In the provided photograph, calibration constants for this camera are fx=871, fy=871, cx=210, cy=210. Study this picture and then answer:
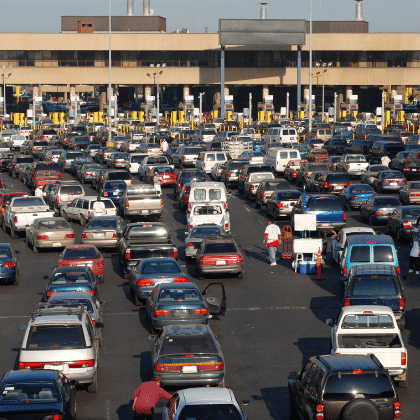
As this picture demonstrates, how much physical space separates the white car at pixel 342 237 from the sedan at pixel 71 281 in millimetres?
8795

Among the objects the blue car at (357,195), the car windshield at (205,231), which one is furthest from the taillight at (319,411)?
the blue car at (357,195)

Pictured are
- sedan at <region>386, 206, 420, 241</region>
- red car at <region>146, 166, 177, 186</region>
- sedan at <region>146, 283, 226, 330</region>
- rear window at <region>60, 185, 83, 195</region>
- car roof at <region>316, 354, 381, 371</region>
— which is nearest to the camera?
car roof at <region>316, 354, 381, 371</region>

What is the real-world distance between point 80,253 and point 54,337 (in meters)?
10.4

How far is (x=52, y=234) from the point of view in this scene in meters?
31.4

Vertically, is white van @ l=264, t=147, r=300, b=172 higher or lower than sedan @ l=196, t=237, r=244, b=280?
higher

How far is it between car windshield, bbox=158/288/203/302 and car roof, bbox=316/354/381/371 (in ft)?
22.2

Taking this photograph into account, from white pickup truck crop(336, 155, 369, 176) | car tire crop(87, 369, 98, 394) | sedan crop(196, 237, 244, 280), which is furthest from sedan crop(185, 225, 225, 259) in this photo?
white pickup truck crop(336, 155, 369, 176)

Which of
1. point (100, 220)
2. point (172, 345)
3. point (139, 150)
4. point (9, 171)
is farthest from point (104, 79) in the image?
point (172, 345)

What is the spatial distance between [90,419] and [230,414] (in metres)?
3.99

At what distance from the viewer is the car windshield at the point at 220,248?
26.8 m

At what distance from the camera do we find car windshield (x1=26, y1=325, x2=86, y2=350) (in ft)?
52.5

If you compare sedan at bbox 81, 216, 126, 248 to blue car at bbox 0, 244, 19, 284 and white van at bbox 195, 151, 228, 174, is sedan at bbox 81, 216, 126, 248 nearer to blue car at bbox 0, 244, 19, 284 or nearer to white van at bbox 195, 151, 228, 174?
blue car at bbox 0, 244, 19, 284

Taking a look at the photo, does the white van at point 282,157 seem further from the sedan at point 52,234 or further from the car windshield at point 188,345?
the car windshield at point 188,345

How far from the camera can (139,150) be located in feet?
217
